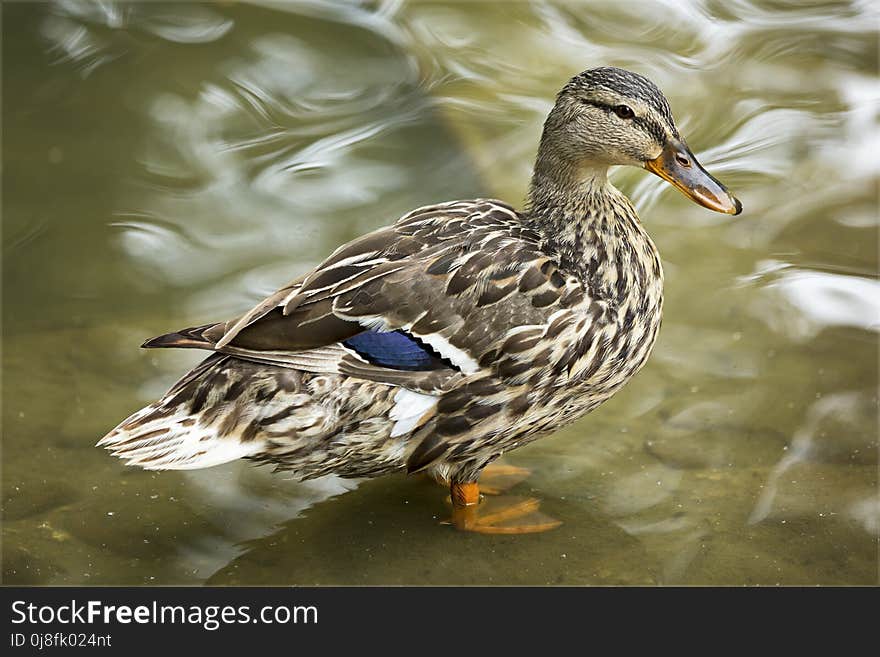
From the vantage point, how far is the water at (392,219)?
449cm

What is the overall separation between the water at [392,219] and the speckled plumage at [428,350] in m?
0.43

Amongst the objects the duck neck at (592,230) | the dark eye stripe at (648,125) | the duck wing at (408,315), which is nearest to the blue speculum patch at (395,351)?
the duck wing at (408,315)

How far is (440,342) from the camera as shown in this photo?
4.17m

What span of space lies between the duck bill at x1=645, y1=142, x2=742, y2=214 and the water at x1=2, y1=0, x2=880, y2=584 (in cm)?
106

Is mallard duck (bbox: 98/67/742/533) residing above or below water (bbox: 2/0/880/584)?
above

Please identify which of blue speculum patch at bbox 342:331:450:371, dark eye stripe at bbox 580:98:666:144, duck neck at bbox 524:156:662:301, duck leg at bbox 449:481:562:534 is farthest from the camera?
duck leg at bbox 449:481:562:534

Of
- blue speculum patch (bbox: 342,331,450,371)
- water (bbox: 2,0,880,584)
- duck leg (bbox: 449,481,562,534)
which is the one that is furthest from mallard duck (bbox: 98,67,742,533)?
water (bbox: 2,0,880,584)

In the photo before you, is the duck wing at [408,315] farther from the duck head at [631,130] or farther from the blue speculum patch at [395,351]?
the duck head at [631,130]

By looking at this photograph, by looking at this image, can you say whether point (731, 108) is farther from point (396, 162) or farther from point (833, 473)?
point (833, 473)

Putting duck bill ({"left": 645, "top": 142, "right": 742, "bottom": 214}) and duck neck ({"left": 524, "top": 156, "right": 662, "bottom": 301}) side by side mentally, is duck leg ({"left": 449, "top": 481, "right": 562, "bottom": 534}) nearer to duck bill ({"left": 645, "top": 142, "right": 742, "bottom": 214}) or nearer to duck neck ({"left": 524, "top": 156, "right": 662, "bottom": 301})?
duck neck ({"left": 524, "top": 156, "right": 662, "bottom": 301})

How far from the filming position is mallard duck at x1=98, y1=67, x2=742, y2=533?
4.19m

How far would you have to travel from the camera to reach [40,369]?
17.5 feet

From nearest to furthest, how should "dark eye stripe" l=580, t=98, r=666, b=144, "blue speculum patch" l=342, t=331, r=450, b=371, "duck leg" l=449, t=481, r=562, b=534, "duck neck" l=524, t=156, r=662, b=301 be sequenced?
"blue speculum patch" l=342, t=331, r=450, b=371, "dark eye stripe" l=580, t=98, r=666, b=144, "duck neck" l=524, t=156, r=662, b=301, "duck leg" l=449, t=481, r=562, b=534

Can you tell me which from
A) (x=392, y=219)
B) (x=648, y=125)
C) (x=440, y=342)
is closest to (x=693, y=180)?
(x=648, y=125)
